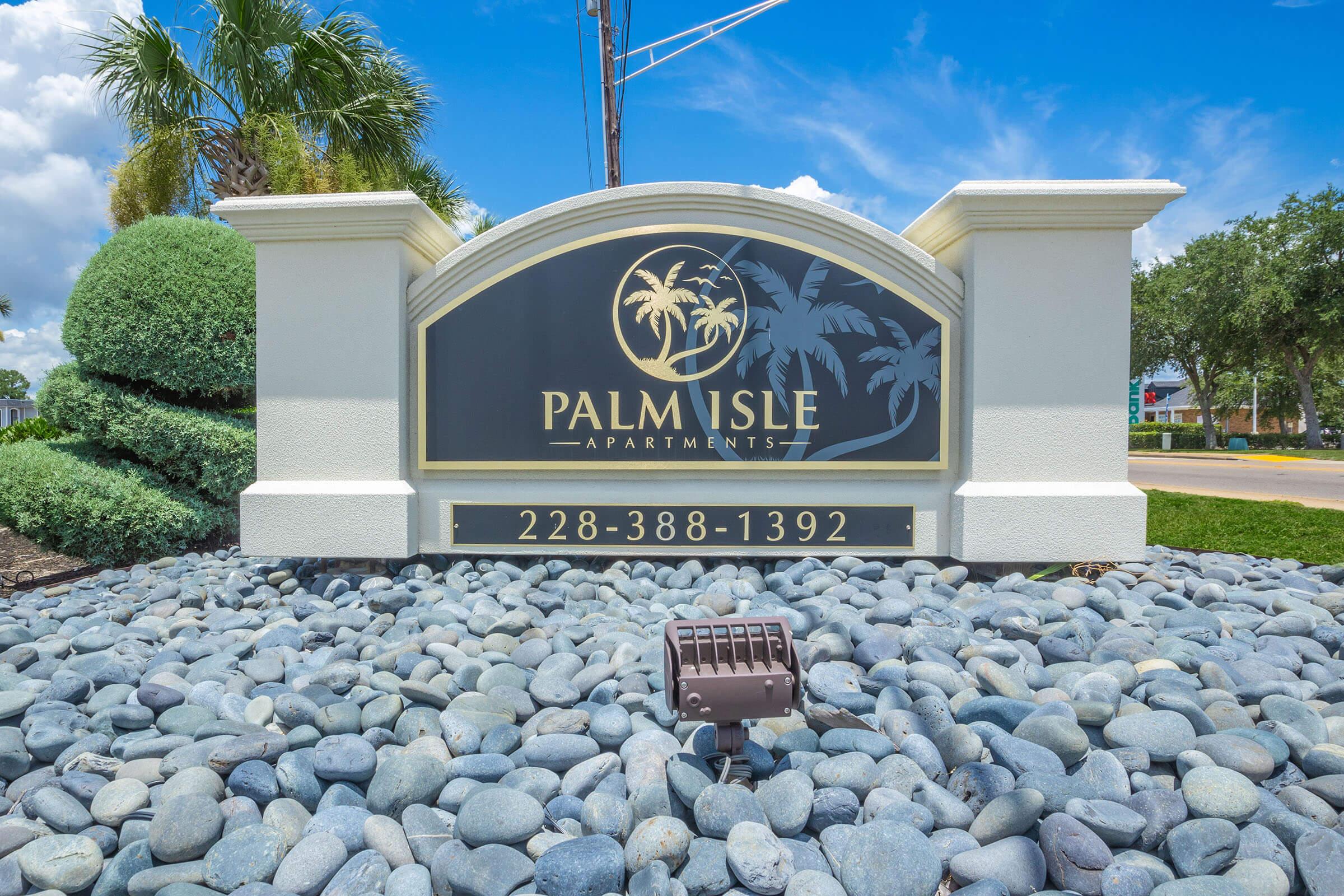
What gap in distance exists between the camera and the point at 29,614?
3.46 m

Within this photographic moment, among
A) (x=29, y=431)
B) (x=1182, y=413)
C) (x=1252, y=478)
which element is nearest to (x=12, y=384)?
(x=29, y=431)

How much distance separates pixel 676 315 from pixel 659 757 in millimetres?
2578

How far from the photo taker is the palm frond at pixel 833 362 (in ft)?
12.8

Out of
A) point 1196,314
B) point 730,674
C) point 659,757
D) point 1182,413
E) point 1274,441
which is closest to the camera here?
point 730,674

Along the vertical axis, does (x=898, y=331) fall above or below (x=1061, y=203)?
below

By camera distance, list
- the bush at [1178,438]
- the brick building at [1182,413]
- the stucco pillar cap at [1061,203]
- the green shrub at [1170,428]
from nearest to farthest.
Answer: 1. the stucco pillar cap at [1061,203]
2. the bush at [1178,438]
3. the green shrub at [1170,428]
4. the brick building at [1182,413]

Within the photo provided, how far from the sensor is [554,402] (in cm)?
393

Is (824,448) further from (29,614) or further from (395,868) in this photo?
(29,614)

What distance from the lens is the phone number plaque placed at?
3.95 m

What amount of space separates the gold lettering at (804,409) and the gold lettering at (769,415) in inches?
3.2

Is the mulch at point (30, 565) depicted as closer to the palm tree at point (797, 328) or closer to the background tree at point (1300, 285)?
the palm tree at point (797, 328)

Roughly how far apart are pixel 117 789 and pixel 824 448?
3330 millimetres

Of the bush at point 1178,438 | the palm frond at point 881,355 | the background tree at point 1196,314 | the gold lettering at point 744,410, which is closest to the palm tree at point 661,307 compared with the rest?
the gold lettering at point 744,410

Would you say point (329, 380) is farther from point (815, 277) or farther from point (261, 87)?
point (261, 87)
